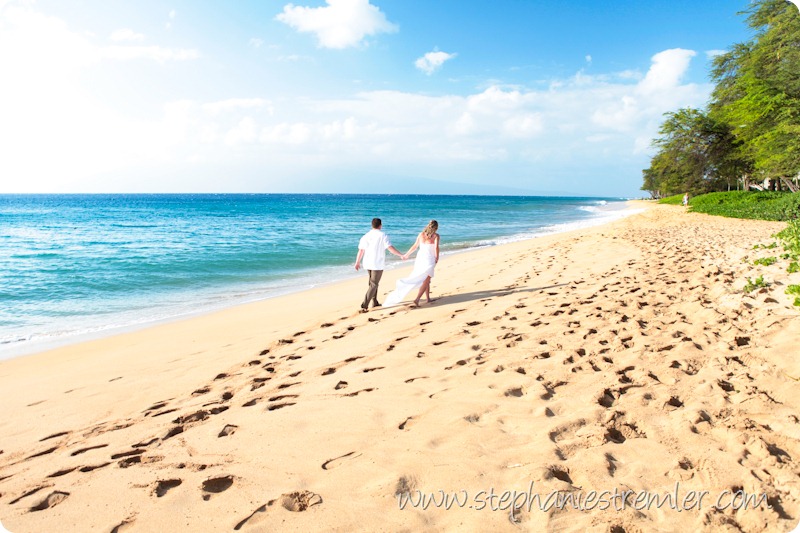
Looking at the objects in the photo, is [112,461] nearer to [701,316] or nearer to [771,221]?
[701,316]

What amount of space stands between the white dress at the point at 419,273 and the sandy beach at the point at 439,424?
5.25 feet

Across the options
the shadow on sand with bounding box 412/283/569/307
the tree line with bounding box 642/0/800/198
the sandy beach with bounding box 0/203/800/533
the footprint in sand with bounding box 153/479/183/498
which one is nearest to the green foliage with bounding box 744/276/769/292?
the sandy beach with bounding box 0/203/800/533

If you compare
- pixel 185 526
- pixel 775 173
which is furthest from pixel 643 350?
pixel 775 173

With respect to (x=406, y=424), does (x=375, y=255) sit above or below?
above

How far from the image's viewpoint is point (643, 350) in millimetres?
4938

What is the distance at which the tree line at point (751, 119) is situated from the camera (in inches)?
982

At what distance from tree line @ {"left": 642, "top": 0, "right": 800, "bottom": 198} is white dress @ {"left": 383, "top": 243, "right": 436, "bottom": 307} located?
83.0 feet

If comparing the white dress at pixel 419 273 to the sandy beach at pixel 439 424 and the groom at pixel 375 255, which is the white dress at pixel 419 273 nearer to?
the groom at pixel 375 255

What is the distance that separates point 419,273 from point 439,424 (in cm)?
553

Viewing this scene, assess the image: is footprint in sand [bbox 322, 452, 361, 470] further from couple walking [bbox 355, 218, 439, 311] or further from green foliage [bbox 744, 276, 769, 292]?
green foliage [bbox 744, 276, 769, 292]

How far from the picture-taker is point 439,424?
142 inches

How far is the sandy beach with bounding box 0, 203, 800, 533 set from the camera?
2.64 meters

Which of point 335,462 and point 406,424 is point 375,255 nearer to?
point 406,424

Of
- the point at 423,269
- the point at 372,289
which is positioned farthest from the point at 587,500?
the point at 372,289
